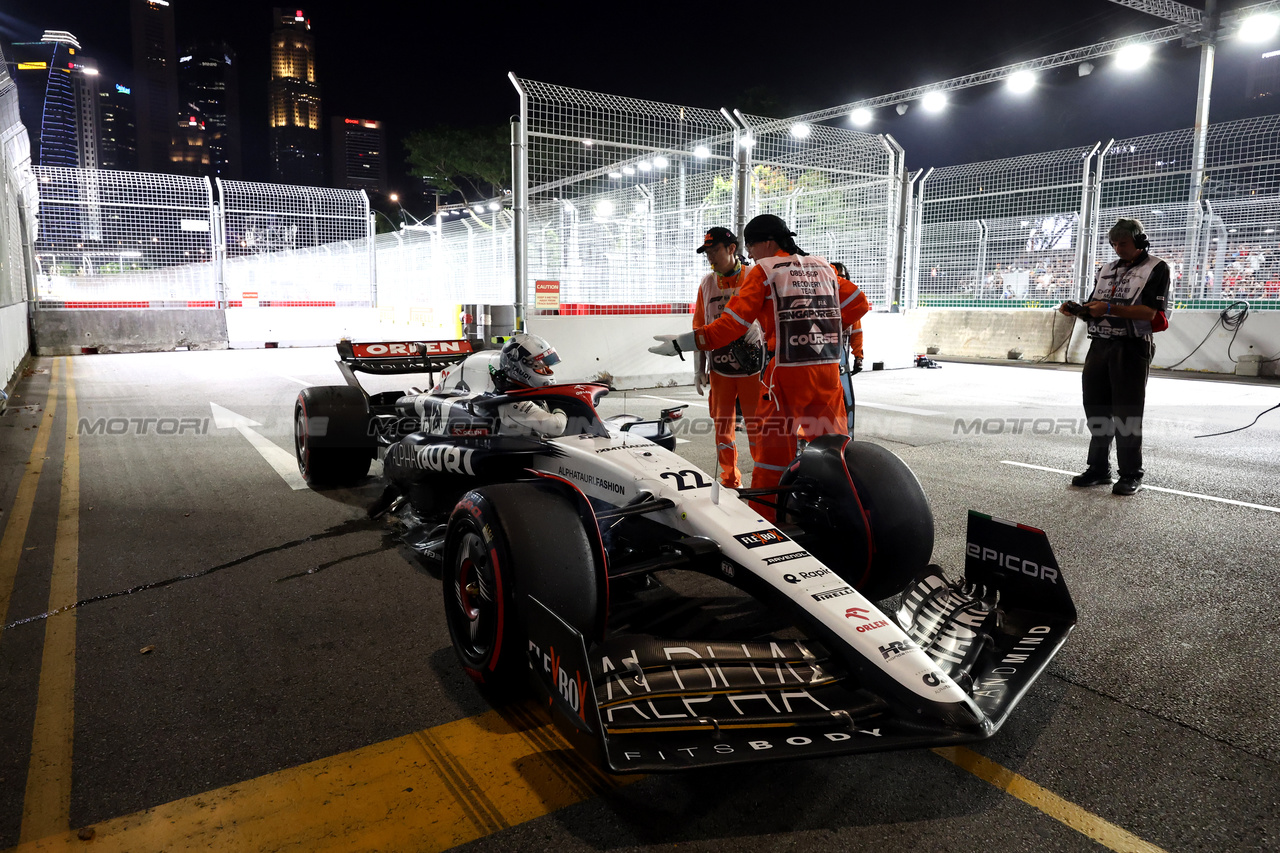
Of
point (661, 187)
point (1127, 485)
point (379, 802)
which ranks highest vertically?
point (661, 187)

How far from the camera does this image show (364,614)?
3.37 metres

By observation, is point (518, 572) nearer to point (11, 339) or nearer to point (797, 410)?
point (797, 410)

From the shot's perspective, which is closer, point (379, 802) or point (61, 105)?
point (379, 802)

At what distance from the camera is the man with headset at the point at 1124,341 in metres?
5.37

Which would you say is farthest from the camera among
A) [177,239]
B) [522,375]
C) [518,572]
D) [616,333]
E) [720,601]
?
[177,239]

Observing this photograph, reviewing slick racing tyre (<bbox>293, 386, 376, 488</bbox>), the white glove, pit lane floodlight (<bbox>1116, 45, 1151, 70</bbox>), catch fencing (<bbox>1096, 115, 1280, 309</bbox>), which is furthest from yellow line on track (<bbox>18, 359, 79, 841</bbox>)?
pit lane floodlight (<bbox>1116, 45, 1151, 70</bbox>)

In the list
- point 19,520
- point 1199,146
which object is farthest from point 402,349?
point 1199,146

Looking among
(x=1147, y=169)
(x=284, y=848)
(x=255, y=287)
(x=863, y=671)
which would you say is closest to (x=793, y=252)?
(x=863, y=671)

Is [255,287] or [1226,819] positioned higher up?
[255,287]

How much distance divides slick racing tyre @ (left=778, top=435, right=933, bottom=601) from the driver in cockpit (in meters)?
1.20

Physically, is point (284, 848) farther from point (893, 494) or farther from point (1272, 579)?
point (1272, 579)

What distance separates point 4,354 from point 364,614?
32.0ft

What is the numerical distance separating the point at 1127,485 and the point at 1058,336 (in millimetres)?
11469

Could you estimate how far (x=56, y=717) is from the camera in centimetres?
254
